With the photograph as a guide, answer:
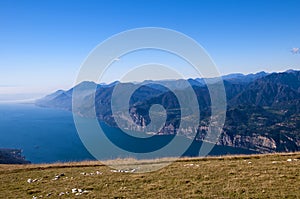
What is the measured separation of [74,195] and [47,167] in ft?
39.7

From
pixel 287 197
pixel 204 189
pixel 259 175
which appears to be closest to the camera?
pixel 287 197

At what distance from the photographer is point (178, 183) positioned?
1717 cm

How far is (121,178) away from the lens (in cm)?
1956

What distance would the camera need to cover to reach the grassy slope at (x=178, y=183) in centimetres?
1480

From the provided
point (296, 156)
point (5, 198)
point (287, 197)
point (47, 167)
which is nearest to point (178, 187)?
point (287, 197)

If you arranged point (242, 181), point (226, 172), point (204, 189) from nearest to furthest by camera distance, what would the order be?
point (204, 189), point (242, 181), point (226, 172)

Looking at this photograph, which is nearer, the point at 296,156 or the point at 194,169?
the point at 194,169

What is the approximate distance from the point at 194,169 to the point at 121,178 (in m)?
5.63

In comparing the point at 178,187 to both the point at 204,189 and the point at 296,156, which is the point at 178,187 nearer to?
the point at 204,189

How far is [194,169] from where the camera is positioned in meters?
20.8

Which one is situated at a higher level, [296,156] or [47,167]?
[296,156]

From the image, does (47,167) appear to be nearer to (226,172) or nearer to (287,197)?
(226,172)

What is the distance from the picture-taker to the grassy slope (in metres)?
14.8

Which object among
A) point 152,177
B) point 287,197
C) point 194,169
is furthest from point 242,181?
point 152,177
